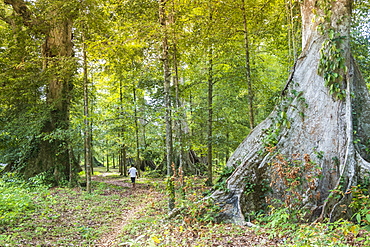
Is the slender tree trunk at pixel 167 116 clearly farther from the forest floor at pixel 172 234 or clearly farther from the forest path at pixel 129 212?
the forest floor at pixel 172 234

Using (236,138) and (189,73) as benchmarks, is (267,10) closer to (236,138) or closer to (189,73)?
(189,73)

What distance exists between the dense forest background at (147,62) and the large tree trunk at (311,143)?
1.10 m

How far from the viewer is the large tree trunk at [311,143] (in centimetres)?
511

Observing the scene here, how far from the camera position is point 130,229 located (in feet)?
20.7

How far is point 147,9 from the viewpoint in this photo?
7.34 m

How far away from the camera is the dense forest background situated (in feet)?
23.6

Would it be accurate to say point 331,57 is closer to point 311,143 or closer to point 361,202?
point 311,143

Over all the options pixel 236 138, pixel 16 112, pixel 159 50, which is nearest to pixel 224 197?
pixel 159 50

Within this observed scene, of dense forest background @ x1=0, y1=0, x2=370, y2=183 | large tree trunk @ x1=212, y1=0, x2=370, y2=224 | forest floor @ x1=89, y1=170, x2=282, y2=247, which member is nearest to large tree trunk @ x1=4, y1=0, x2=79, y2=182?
dense forest background @ x1=0, y1=0, x2=370, y2=183

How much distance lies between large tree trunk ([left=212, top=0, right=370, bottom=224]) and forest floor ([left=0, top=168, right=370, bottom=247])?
713 millimetres

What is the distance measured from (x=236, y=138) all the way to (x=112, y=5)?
766 centimetres

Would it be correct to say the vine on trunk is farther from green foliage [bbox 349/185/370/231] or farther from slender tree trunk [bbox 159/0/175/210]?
slender tree trunk [bbox 159/0/175/210]

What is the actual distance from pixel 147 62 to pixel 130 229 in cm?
576

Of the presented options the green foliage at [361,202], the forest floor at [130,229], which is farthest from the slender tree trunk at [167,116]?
the green foliage at [361,202]
